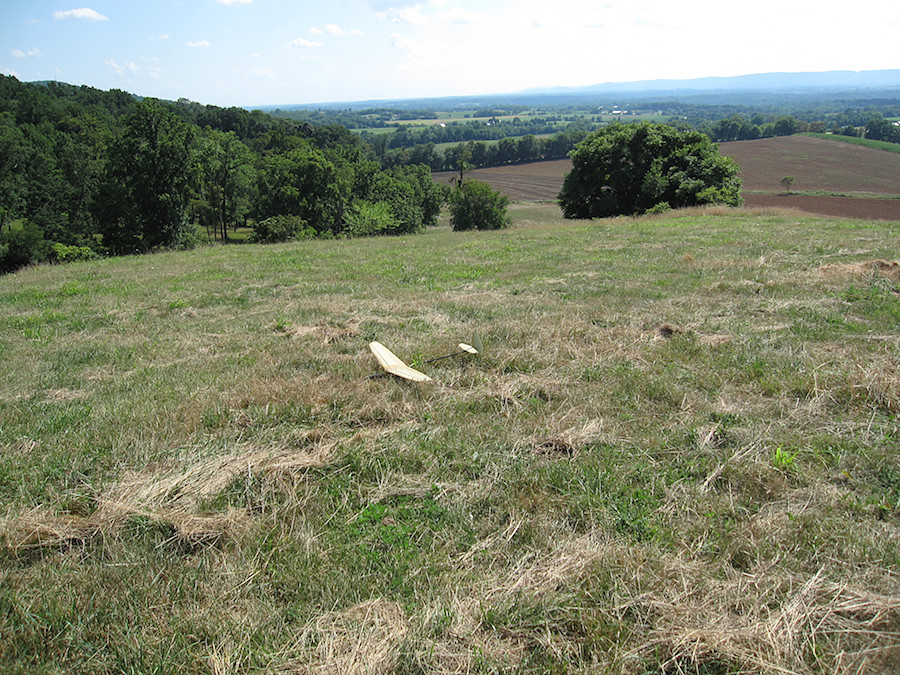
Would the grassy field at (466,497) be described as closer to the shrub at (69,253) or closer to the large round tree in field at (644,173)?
the large round tree in field at (644,173)

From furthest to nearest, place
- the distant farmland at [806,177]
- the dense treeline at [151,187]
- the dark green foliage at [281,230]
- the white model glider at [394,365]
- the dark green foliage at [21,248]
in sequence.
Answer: the distant farmland at [806,177], the dark green foliage at [281,230], the dark green foliage at [21,248], the dense treeline at [151,187], the white model glider at [394,365]

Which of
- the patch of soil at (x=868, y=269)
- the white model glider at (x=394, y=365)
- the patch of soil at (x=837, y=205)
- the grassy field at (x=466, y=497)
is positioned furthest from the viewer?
the patch of soil at (x=837, y=205)

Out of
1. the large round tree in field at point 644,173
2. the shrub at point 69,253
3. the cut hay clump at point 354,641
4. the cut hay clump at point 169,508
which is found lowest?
the shrub at point 69,253

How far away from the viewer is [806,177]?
69.1m

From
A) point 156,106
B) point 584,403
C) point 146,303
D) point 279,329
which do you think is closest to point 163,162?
point 156,106

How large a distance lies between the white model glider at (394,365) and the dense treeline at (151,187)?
1383 inches

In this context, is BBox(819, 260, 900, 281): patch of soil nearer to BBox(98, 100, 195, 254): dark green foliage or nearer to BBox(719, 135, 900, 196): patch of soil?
BBox(98, 100, 195, 254): dark green foliage

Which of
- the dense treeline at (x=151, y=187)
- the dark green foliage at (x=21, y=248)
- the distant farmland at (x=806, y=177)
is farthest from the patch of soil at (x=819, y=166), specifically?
the dark green foliage at (x=21, y=248)

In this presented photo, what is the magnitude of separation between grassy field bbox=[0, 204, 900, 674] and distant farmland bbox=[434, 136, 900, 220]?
40.0 meters

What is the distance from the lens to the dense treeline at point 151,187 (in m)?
35.6

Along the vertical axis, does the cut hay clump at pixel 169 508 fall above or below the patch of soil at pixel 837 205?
above

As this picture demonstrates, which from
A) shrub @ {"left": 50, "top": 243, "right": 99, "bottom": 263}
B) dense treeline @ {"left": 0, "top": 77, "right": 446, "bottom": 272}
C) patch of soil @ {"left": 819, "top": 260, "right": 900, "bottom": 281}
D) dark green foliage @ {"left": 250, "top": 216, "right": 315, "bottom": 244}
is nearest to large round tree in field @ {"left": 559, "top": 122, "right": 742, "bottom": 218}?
dense treeline @ {"left": 0, "top": 77, "right": 446, "bottom": 272}

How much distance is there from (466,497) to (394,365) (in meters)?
2.60

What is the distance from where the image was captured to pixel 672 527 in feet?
11.0
